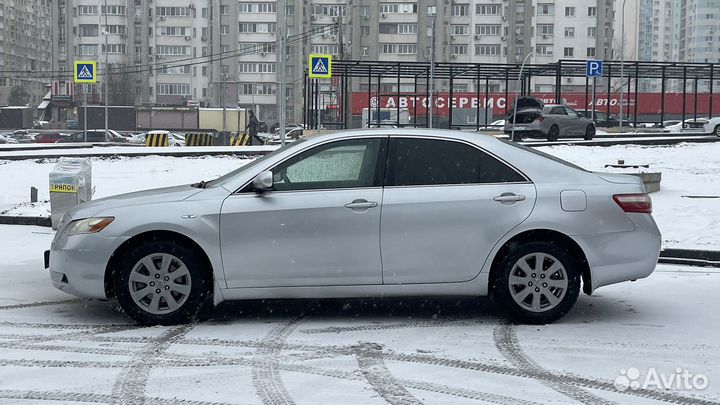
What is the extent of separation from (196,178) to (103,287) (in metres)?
13.1

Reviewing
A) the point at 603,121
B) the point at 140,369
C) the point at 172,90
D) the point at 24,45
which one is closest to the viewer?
the point at 140,369

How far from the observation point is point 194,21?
108 metres

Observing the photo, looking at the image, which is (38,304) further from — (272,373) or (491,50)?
(491,50)

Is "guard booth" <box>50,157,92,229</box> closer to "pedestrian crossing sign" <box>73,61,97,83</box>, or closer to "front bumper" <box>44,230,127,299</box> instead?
"front bumper" <box>44,230,127,299</box>

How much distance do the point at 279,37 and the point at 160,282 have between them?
97682 mm

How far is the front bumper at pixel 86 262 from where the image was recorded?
679 centimetres

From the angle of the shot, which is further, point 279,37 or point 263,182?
point 279,37

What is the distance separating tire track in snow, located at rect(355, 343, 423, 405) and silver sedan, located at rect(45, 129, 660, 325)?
2.69ft

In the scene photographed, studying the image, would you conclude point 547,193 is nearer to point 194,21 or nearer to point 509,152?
point 509,152

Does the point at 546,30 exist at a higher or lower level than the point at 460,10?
lower

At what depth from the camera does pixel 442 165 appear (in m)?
7.08

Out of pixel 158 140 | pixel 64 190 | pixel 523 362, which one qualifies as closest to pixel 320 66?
pixel 158 140

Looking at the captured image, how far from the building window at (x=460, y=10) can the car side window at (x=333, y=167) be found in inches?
4006

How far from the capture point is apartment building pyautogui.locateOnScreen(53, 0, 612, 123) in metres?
103
